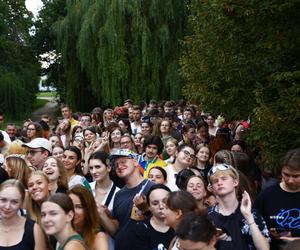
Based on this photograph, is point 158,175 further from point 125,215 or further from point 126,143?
point 126,143

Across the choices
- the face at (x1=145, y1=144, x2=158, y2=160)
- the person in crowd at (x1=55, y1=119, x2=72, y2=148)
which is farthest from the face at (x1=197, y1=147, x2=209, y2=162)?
the person in crowd at (x1=55, y1=119, x2=72, y2=148)

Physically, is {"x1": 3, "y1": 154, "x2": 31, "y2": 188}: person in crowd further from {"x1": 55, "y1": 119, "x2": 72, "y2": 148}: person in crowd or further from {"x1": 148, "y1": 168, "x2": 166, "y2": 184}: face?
{"x1": 55, "y1": 119, "x2": 72, "y2": 148}: person in crowd

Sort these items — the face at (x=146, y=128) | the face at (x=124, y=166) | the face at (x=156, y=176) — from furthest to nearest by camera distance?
the face at (x=146, y=128)
the face at (x=156, y=176)
the face at (x=124, y=166)

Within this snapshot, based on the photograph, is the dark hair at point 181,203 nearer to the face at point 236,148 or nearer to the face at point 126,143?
Answer: the face at point 236,148

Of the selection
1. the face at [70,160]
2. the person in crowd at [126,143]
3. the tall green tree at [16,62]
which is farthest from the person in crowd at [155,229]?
the tall green tree at [16,62]

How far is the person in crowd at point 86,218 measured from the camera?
3.86 meters

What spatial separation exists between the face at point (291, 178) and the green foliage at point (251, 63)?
1.92m

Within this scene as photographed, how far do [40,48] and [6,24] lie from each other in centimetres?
313

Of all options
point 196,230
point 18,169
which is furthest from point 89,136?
point 196,230

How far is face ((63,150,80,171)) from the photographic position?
6.21 metres

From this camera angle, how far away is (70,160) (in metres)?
6.22

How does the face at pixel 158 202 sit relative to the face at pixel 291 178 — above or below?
below

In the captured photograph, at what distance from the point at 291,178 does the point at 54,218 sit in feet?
6.48

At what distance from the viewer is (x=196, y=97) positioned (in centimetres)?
853
